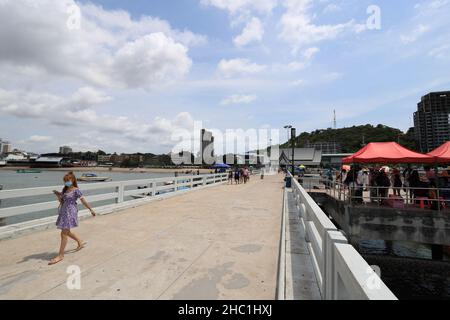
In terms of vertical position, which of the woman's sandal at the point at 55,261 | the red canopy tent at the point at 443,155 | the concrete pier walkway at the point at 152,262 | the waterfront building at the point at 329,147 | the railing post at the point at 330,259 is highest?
the waterfront building at the point at 329,147

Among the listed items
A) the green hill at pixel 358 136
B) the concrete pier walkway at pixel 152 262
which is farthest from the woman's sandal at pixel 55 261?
the green hill at pixel 358 136

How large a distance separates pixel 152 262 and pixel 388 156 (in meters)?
10.8

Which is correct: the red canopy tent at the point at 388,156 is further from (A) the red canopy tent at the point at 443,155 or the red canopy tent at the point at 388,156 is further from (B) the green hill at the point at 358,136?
(B) the green hill at the point at 358,136

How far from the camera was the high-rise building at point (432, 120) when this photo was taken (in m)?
68.9

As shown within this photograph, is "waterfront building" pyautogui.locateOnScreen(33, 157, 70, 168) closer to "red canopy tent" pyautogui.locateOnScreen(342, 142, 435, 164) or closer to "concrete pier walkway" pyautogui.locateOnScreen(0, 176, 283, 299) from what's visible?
"concrete pier walkway" pyautogui.locateOnScreen(0, 176, 283, 299)

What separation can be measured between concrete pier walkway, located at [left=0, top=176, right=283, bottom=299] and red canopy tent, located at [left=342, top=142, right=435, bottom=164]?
635 centimetres

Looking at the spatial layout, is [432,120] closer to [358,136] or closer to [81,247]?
[358,136]

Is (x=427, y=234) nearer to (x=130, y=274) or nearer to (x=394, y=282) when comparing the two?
(x=394, y=282)

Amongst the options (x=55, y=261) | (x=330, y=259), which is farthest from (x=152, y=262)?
(x=330, y=259)

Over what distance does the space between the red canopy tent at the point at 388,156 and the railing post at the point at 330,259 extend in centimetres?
984

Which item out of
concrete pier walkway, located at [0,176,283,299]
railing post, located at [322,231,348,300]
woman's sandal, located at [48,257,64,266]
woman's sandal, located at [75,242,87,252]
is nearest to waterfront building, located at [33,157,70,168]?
concrete pier walkway, located at [0,176,283,299]

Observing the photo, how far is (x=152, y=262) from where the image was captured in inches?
173
